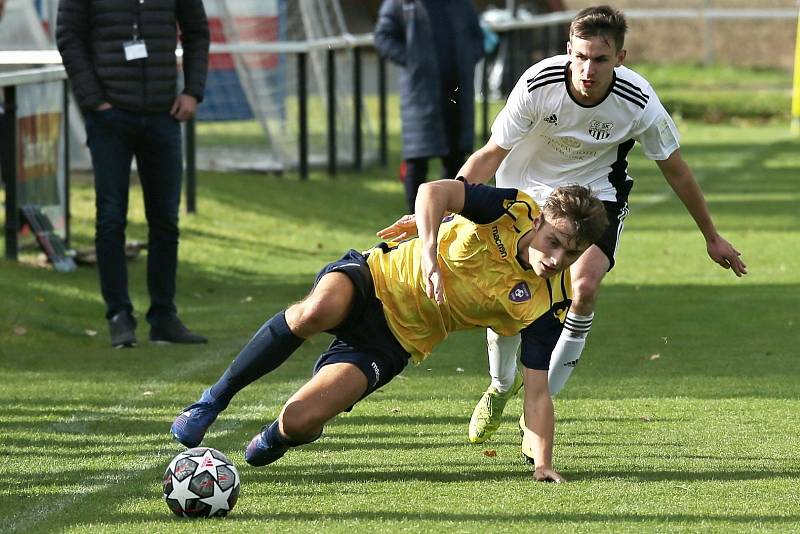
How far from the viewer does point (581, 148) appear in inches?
282

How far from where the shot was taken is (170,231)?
988 centimetres

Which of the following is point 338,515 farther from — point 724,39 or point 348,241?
point 724,39

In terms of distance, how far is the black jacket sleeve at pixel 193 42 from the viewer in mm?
9883

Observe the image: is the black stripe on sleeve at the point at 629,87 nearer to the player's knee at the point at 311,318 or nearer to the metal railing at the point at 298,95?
the player's knee at the point at 311,318

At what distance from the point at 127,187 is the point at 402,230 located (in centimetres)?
375

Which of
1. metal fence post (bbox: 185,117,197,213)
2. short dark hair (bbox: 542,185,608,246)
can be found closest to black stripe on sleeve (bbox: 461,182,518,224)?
short dark hair (bbox: 542,185,608,246)

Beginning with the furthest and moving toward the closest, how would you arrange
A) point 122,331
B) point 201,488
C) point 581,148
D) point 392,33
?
point 392,33, point 122,331, point 581,148, point 201,488

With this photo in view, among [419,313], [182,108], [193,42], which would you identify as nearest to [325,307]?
[419,313]

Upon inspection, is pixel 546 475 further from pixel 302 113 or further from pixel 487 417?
pixel 302 113

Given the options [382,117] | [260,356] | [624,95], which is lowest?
[382,117]

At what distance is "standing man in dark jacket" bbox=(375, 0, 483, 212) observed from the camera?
12.7 m

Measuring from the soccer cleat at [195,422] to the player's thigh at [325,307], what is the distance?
0.44 meters

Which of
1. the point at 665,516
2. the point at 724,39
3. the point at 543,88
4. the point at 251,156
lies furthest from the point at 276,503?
the point at 724,39

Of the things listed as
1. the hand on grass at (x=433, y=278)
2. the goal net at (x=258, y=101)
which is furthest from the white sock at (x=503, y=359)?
the goal net at (x=258, y=101)
